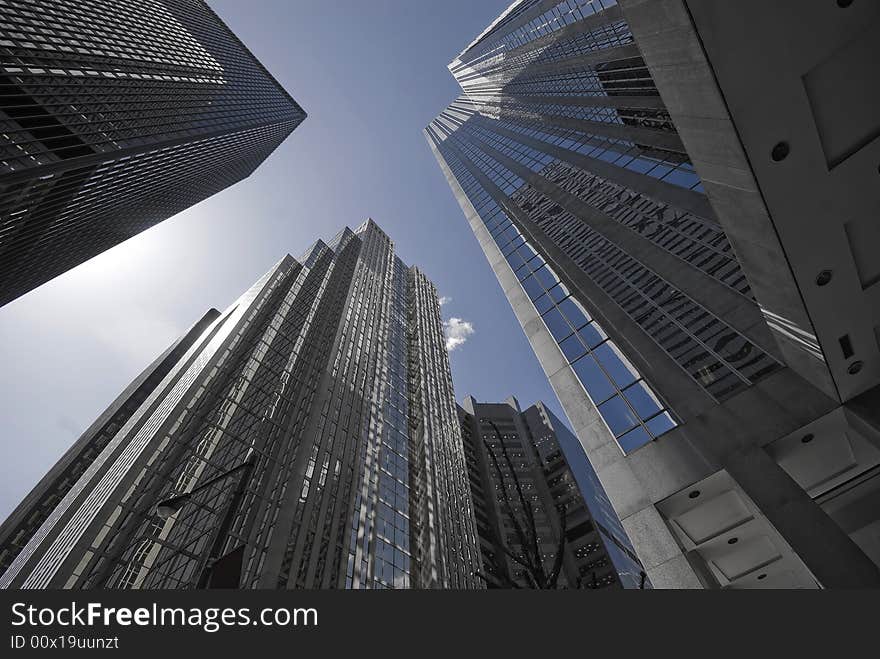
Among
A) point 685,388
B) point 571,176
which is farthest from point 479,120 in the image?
point 685,388

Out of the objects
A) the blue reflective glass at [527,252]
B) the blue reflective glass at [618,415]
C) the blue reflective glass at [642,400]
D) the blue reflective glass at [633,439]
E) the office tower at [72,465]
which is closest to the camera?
the blue reflective glass at [633,439]

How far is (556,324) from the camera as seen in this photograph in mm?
21766

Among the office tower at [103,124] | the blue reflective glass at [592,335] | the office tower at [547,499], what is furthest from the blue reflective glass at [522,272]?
the office tower at [103,124]

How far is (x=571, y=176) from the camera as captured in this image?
38094 millimetres

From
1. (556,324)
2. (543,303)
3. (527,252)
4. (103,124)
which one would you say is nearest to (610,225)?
(527,252)

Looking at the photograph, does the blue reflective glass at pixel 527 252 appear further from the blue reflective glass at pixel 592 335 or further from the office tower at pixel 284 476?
the office tower at pixel 284 476

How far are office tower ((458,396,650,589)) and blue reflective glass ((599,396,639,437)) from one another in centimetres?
4548

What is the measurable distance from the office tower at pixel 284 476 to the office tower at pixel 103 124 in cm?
2671

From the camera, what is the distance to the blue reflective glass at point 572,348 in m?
19.6

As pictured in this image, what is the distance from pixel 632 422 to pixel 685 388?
2.25 meters

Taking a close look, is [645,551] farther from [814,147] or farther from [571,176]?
[571,176]

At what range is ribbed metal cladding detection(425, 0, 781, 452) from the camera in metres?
16.7

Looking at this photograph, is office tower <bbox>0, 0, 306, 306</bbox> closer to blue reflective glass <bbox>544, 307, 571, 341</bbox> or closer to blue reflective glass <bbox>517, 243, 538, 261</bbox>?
blue reflective glass <bbox>517, 243, 538, 261</bbox>

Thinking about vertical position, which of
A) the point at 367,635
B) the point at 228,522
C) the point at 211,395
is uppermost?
the point at 211,395
